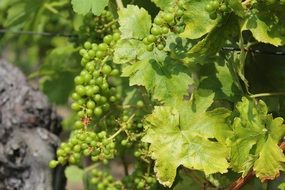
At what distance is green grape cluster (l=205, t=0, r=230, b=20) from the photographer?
2125mm

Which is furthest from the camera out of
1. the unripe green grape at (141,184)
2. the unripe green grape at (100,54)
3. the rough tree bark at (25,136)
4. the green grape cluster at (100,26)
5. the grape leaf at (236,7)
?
the rough tree bark at (25,136)

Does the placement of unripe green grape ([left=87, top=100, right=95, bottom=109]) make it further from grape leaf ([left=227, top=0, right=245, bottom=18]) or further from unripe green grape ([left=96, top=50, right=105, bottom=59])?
grape leaf ([left=227, top=0, right=245, bottom=18])

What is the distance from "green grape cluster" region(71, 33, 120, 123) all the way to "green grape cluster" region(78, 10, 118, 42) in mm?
266

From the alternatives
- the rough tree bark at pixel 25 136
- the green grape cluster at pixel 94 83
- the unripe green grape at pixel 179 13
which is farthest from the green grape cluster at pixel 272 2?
the rough tree bark at pixel 25 136

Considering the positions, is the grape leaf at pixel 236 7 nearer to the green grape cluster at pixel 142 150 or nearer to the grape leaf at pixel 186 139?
the grape leaf at pixel 186 139

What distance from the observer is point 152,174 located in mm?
2654

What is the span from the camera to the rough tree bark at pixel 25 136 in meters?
3.22

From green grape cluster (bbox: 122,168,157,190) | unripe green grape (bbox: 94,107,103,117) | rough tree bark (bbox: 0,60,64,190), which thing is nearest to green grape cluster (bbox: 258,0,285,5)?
unripe green grape (bbox: 94,107,103,117)

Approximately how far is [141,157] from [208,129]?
377 millimetres

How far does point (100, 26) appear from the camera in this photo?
2.83m

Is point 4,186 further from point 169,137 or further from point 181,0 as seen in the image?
point 181,0

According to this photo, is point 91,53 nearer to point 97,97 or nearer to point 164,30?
point 97,97

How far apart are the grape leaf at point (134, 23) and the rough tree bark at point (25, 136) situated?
1.12 metres

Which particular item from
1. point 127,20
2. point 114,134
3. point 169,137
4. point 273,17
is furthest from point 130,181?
point 273,17
